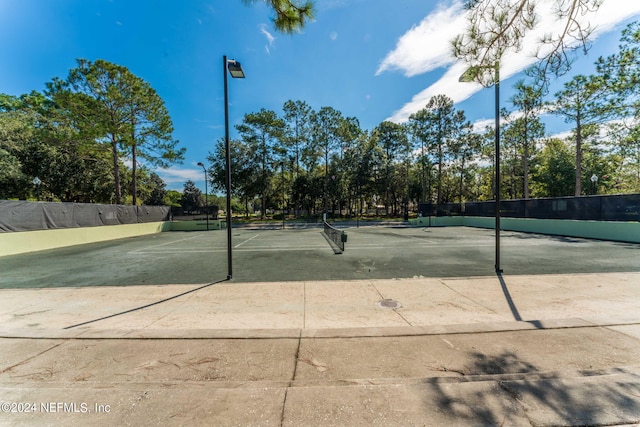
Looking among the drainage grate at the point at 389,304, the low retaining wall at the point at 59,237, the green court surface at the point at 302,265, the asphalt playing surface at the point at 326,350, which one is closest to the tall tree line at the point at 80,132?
the low retaining wall at the point at 59,237

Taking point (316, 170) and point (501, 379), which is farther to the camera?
point (316, 170)

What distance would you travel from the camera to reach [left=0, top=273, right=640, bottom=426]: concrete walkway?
229 cm

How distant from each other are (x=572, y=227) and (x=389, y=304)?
57.9 feet

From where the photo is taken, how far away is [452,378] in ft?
8.93

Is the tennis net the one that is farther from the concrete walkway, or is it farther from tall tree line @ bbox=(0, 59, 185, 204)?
tall tree line @ bbox=(0, 59, 185, 204)

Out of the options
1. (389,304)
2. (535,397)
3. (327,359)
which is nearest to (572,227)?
(389,304)

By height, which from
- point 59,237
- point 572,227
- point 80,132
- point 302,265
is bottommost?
point 302,265

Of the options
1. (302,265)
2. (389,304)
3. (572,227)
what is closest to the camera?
(389,304)

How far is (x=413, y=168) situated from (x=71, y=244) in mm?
48306

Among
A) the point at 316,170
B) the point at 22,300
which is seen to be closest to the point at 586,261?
the point at 22,300

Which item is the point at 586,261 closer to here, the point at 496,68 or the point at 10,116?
the point at 496,68

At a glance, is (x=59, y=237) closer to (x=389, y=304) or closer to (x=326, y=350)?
(x=326, y=350)

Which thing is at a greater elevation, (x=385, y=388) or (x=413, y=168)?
(x=413, y=168)

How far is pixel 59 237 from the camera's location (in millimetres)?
14508
